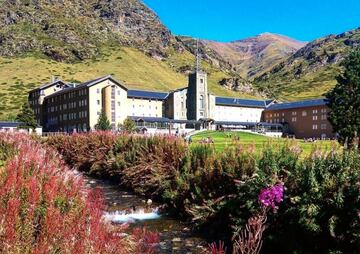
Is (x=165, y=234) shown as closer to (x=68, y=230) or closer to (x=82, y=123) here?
(x=68, y=230)

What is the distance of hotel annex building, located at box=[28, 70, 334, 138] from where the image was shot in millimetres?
107812

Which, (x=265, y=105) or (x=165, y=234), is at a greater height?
(x=265, y=105)

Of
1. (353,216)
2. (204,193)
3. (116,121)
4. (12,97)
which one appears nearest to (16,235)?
(353,216)

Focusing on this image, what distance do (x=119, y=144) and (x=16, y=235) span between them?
22.9 meters

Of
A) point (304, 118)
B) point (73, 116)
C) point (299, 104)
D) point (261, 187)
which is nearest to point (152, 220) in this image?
point (261, 187)

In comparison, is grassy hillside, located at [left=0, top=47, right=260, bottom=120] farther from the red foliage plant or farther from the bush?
the red foliage plant

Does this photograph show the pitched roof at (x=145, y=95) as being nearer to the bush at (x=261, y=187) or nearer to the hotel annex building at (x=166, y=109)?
the hotel annex building at (x=166, y=109)

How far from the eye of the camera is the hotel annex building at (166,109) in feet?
354

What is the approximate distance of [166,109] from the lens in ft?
440

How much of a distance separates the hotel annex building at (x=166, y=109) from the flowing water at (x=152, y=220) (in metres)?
87.2

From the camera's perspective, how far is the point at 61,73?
180 m

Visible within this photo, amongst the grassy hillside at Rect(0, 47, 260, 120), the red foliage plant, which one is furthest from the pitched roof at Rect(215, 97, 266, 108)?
the red foliage plant

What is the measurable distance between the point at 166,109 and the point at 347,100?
277ft

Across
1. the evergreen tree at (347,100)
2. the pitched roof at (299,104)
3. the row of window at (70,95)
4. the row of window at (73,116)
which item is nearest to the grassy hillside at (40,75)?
the row of window at (70,95)
